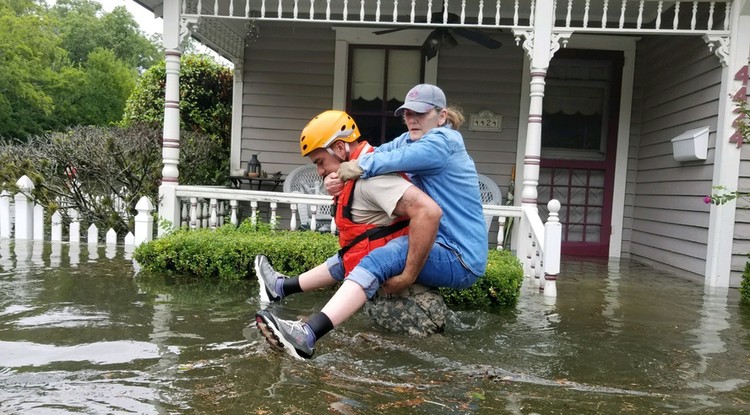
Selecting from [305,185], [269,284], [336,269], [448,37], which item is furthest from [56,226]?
[448,37]

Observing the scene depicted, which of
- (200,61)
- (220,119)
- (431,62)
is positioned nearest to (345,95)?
(431,62)

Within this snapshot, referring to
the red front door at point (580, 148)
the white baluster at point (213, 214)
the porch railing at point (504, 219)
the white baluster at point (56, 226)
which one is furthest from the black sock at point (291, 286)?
the red front door at point (580, 148)

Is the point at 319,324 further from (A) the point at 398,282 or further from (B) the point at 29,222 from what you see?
(B) the point at 29,222

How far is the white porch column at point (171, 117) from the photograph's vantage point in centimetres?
679

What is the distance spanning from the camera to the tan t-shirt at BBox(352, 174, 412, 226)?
316 centimetres

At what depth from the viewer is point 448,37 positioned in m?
8.03

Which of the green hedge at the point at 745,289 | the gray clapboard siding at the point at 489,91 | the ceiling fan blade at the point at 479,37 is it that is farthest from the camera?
the gray clapboard siding at the point at 489,91

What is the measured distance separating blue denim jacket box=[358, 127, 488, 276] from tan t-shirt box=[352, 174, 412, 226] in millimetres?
67

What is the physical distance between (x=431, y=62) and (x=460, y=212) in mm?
6102

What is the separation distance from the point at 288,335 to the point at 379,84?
6904 mm

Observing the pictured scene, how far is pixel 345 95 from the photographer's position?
365 inches

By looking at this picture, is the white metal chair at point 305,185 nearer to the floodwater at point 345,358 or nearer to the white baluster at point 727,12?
the floodwater at point 345,358

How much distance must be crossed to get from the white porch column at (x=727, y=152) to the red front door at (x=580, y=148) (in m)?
2.46

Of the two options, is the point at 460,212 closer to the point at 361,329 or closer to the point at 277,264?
the point at 361,329
